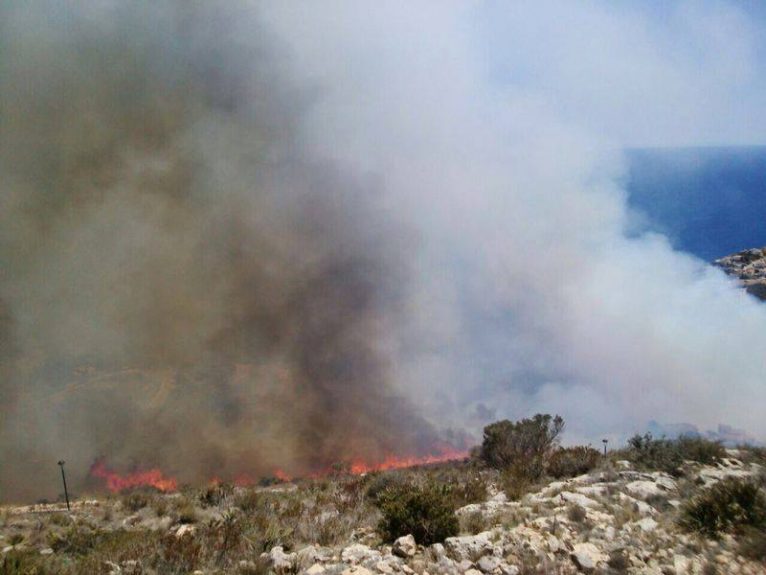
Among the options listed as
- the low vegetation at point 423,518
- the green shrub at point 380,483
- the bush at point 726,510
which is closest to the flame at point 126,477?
the low vegetation at point 423,518

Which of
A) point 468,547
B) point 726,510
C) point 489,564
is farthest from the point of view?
point 726,510

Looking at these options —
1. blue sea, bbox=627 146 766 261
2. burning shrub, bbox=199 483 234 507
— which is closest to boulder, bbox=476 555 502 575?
burning shrub, bbox=199 483 234 507

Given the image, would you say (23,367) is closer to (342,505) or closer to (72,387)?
(72,387)

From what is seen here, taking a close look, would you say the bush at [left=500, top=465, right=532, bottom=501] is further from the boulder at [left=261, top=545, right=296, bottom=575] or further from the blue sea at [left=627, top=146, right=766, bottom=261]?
the blue sea at [left=627, top=146, right=766, bottom=261]

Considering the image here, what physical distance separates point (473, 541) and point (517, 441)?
698 centimetres

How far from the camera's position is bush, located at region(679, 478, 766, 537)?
550 centimetres

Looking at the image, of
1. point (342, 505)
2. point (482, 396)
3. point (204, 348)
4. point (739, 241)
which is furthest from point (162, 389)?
point (739, 241)

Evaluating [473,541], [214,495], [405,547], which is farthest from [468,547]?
[214,495]

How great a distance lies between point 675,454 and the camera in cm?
871

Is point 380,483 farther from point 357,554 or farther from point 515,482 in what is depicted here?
point 357,554

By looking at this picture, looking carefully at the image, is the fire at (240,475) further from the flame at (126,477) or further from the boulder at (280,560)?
the boulder at (280,560)

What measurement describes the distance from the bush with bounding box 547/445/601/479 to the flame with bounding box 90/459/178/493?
1622 centimetres

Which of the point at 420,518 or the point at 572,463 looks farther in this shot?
the point at 572,463

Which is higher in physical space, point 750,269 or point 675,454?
point 750,269
